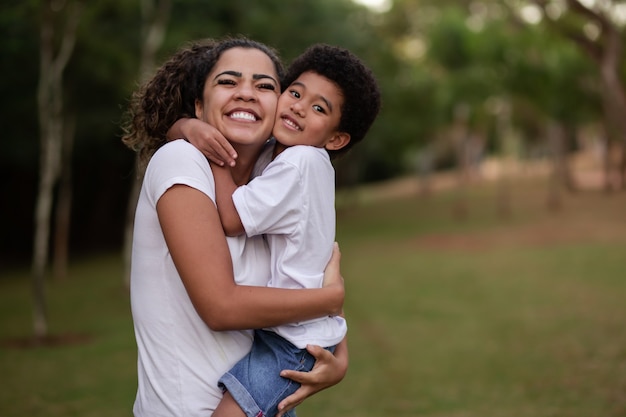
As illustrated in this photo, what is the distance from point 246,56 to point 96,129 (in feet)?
66.4

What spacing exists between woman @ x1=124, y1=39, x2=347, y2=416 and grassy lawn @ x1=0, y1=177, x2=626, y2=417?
5835 millimetres

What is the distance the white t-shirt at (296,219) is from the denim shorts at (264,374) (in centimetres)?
4

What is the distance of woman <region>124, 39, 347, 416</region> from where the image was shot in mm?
2137

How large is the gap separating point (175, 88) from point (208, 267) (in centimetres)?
76

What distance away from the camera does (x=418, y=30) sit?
4122 cm

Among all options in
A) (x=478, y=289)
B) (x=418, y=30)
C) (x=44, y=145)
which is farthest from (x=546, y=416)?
(x=418, y=30)

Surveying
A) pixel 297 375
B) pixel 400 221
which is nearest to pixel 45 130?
pixel 297 375

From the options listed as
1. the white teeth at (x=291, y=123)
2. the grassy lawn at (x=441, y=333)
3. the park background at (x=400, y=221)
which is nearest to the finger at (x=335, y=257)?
the white teeth at (x=291, y=123)

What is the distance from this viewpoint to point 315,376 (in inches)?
91.7

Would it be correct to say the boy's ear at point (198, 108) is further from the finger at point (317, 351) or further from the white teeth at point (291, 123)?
the finger at point (317, 351)

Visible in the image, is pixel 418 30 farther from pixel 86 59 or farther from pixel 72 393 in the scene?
pixel 72 393

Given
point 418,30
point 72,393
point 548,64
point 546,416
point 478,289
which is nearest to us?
point 546,416

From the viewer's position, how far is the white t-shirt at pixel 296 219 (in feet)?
7.37

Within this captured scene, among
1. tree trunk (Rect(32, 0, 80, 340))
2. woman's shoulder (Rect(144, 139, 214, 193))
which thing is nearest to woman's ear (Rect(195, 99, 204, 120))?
woman's shoulder (Rect(144, 139, 214, 193))
